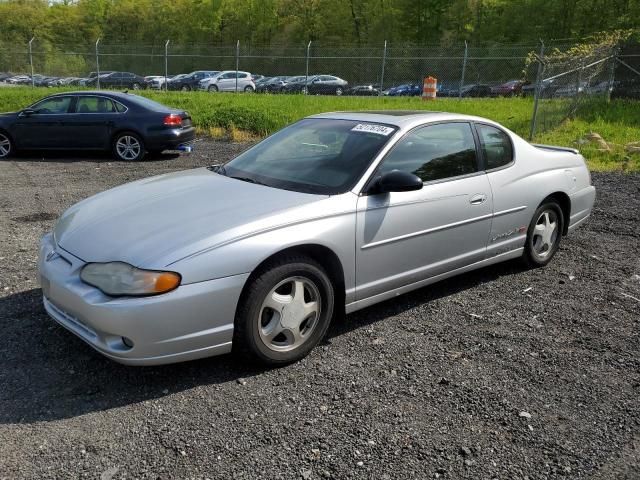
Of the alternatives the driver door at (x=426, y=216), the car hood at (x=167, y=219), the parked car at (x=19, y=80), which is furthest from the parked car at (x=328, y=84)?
the car hood at (x=167, y=219)

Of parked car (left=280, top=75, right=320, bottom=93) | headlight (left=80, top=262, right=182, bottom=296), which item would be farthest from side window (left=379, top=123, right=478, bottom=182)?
parked car (left=280, top=75, right=320, bottom=93)

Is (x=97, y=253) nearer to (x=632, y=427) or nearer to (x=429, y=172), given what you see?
(x=429, y=172)

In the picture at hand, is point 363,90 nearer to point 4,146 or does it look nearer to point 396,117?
point 4,146

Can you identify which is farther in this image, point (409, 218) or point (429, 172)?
point (429, 172)

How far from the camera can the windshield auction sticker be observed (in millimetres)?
4109

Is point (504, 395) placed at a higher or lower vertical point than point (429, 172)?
lower

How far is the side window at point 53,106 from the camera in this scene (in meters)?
11.6

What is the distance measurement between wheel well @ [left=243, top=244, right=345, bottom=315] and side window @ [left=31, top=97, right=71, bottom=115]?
9998 millimetres

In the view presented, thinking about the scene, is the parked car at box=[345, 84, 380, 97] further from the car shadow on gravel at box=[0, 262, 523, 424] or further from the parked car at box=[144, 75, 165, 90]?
the car shadow on gravel at box=[0, 262, 523, 424]

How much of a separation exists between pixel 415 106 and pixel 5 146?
39.1 feet

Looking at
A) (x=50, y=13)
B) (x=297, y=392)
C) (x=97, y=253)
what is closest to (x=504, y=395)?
(x=297, y=392)

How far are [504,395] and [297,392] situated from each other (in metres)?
1.19

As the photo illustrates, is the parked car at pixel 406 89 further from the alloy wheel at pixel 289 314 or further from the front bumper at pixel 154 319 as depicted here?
the front bumper at pixel 154 319

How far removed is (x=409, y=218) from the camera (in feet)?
12.9
